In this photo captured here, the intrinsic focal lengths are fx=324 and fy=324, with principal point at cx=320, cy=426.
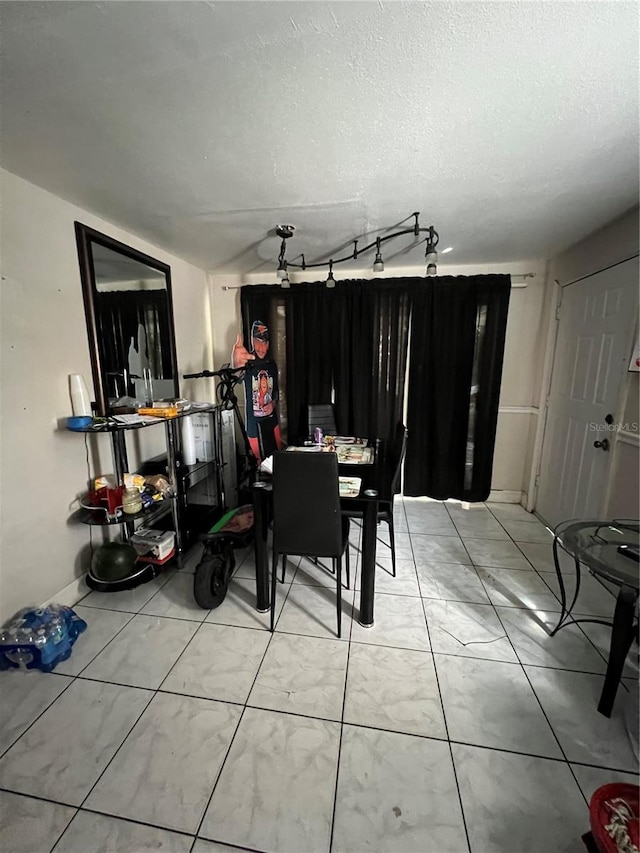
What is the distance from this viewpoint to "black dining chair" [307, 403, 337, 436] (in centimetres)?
326

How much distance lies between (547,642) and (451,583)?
58 centimetres

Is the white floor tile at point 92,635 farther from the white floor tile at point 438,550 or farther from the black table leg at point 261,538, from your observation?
the white floor tile at point 438,550

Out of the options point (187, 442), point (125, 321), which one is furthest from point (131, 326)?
point (187, 442)

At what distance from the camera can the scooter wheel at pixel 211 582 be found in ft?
6.24

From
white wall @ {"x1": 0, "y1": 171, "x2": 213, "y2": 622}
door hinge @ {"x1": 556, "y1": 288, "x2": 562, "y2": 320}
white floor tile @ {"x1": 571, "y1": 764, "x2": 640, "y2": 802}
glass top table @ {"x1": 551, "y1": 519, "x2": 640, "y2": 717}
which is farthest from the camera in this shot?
door hinge @ {"x1": 556, "y1": 288, "x2": 562, "y2": 320}

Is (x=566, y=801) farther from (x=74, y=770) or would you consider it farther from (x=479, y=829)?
(x=74, y=770)

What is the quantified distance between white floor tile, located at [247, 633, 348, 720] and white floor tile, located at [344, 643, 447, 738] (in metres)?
0.06

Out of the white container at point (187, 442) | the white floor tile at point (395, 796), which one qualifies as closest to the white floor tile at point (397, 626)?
the white floor tile at point (395, 796)

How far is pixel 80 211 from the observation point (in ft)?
6.54

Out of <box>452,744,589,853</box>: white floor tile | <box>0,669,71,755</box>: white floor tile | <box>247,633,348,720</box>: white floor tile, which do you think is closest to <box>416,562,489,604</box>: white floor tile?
<box>247,633,348,720</box>: white floor tile

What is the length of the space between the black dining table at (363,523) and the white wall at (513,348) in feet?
6.72

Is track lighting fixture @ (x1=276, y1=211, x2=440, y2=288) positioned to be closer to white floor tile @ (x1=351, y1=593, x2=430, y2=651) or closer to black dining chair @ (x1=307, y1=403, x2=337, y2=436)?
black dining chair @ (x1=307, y1=403, x2=337, y2=436)

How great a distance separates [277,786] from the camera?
114cm

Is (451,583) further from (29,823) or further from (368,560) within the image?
(29,823)
